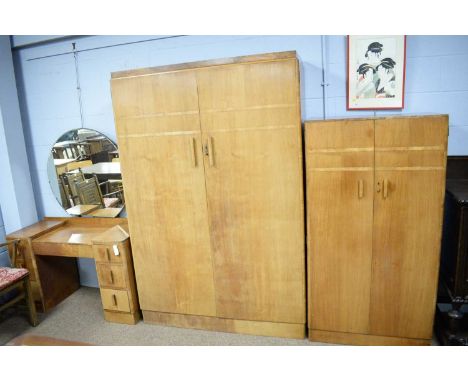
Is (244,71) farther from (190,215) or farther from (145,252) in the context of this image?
(145,252)

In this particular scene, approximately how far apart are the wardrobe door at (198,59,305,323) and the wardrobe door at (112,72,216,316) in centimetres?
10

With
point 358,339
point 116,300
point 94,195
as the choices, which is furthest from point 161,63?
point 358,339

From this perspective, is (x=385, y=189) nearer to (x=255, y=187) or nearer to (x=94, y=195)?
(x=255, y=187)

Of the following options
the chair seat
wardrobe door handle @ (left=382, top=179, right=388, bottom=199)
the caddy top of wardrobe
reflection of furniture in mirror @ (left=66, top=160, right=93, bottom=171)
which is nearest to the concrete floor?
the chair seat

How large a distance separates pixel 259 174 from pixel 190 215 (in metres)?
0.60

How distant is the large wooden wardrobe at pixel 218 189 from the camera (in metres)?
2.16

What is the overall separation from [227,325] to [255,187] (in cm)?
109

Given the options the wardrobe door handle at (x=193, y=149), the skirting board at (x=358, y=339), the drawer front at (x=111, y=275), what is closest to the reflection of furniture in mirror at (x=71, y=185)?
the drawer front at (x=111, y=275)

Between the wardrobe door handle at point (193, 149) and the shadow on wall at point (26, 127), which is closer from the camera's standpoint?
the wardrobe door handle at point (193, 149)

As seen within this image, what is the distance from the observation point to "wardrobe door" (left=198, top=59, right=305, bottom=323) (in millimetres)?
2133

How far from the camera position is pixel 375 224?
214cm

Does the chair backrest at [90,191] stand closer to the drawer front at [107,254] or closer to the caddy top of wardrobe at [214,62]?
the drawer front at [107,254]

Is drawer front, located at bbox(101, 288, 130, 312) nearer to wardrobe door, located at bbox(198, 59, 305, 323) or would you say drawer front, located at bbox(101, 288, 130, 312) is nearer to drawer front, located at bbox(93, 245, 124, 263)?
drawer front, located at bbox(93, 245, 124, 263)

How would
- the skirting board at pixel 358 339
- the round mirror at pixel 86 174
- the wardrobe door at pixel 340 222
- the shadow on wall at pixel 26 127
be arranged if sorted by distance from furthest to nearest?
1. the shadow on wall at pixel 26 127
2. the round mirror at pixel 86 174
3. the skirting board at pixel 358 339
4. the wardrobe door at pixel 340 222
